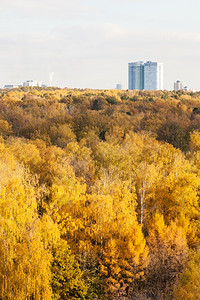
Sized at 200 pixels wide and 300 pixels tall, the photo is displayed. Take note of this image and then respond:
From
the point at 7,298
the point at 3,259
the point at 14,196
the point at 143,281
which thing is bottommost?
the point at 143,281

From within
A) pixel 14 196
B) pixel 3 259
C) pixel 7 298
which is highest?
pixel 14 196

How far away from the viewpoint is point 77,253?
88.5 feet

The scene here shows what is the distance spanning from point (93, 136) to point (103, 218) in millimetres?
35995

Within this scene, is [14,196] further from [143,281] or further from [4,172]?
[143,281]

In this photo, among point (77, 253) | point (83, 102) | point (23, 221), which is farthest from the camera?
point (83, 102)

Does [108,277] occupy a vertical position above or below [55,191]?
below

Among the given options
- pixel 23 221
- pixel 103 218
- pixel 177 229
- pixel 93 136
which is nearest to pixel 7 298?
pixel 23 221

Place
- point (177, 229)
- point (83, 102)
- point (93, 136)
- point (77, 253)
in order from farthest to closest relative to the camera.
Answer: point (83, 102) → point (93, 136) → point (177, 229) → point (77, 253)

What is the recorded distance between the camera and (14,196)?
27516 mm

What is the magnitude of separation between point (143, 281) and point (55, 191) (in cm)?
1017

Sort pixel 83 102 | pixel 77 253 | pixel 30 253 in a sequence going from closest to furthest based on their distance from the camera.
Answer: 1. pixel 30 253
2. pixel 77 253
3. pixel 83 102

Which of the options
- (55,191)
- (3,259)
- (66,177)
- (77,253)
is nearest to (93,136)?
(66,177)

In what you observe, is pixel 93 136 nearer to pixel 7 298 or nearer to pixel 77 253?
pixel 77 253

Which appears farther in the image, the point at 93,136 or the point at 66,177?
the point at 93,136
